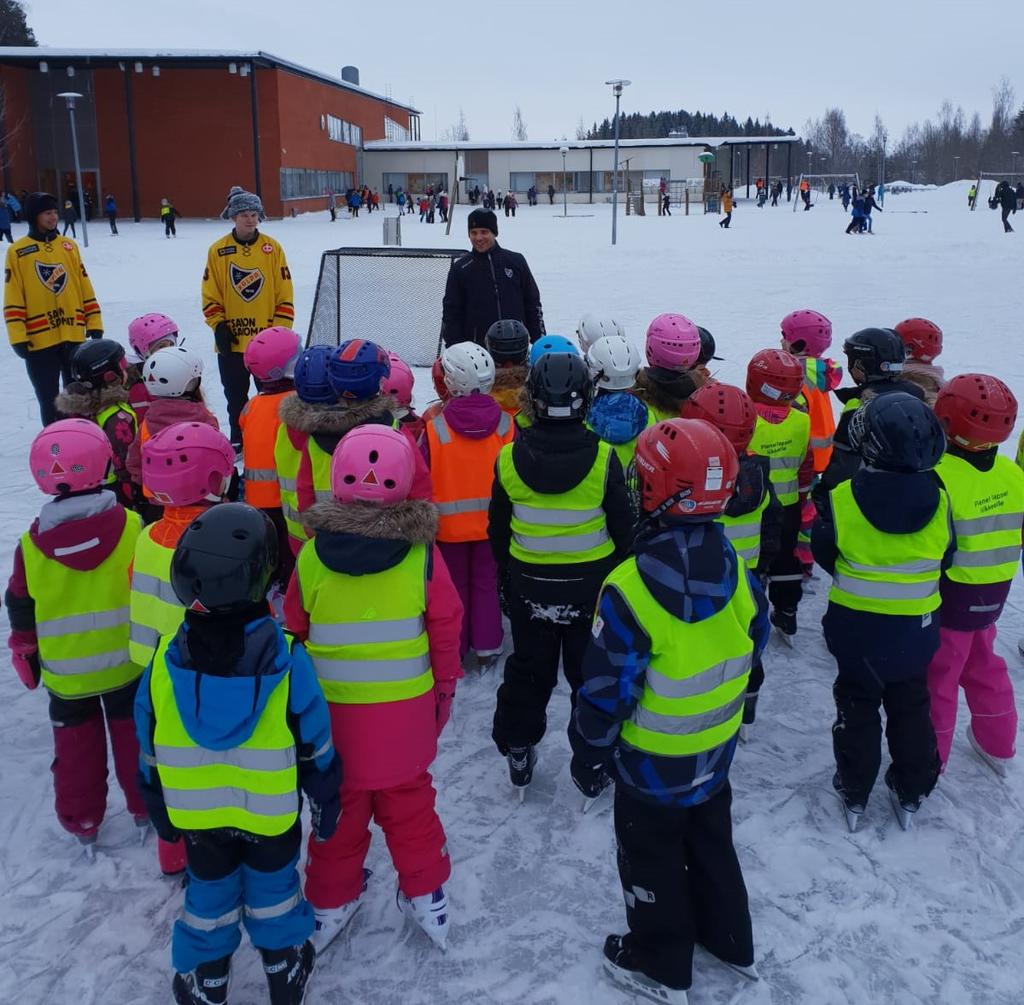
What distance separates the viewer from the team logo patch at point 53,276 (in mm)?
6789

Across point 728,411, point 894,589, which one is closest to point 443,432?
point 728,411

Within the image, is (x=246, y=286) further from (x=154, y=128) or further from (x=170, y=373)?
(x=154, y=128)

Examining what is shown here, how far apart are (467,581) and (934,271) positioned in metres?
17.7

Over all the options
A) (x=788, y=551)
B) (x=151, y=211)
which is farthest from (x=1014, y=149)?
(x=788, y=551)

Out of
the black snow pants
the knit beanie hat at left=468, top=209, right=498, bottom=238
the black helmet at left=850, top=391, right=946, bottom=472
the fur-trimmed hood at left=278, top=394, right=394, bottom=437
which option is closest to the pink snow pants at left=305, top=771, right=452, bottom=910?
the black snow pants

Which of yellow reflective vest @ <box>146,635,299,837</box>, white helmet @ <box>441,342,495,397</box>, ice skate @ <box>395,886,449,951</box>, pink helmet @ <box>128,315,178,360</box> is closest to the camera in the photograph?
yellow reflective vest @ <box>146,635,299,837</box>

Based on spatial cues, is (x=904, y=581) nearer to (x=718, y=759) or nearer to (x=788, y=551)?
(x=718, y=759)

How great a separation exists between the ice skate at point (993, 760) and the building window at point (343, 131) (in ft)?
167

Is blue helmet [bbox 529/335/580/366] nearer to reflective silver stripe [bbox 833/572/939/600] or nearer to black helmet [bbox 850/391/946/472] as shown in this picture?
black helmet [bbox 850/391/946/472]

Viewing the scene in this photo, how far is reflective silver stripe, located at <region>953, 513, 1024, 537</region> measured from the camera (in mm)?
3330

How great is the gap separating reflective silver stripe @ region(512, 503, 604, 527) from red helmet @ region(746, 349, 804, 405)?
129 centimetres

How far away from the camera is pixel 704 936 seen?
2762 mm

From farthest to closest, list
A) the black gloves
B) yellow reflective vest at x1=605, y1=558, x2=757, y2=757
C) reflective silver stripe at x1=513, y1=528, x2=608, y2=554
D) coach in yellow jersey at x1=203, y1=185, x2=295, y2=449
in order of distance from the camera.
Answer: the black gloves < coach in yellow jersey at x1=203, y1=185, x2=295, y2=449 < reflective silver stripe at x1=513, y1=528, x2=608, y2=554 < yellow reflective vest at x1=605, y1=558, x2=757, y2=757

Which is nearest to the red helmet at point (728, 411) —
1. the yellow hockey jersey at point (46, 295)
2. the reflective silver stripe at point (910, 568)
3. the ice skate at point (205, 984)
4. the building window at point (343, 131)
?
the reflective silver stripe at point (910, 568)
